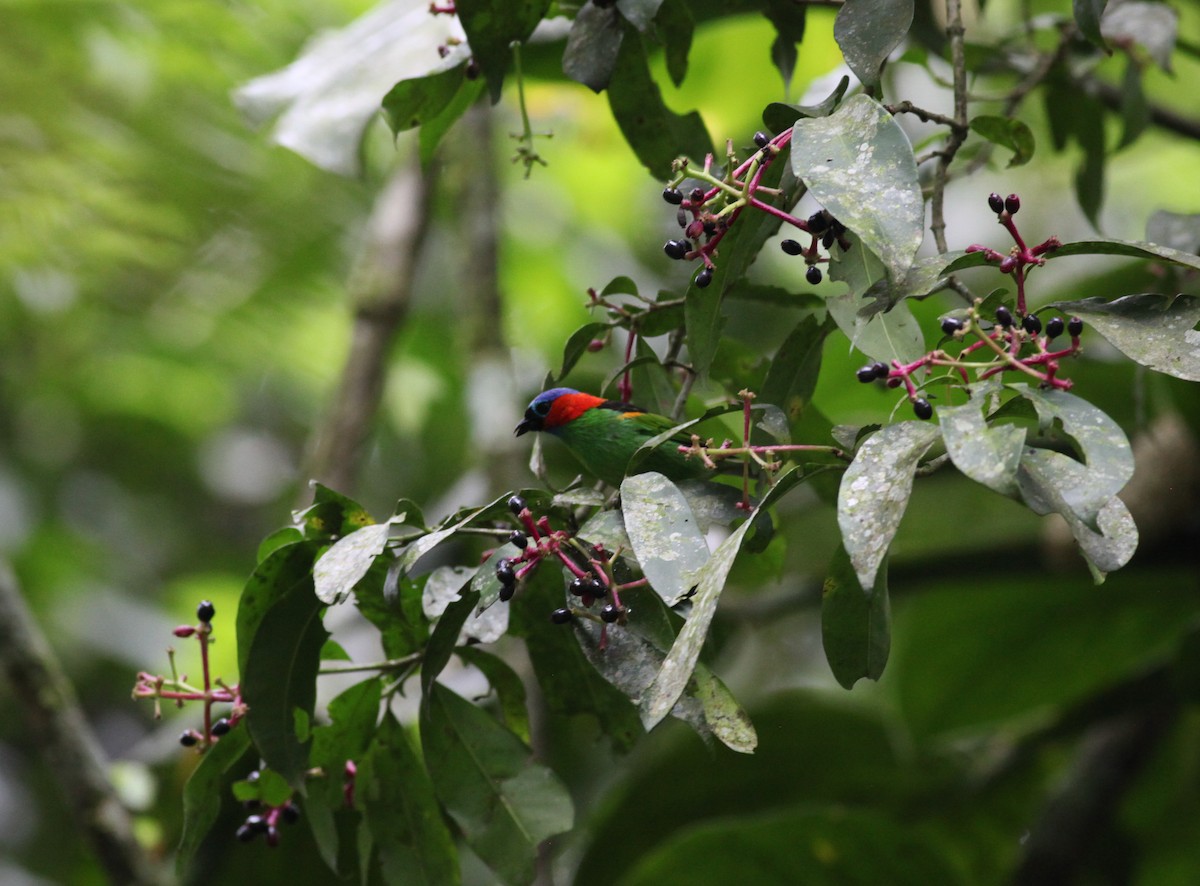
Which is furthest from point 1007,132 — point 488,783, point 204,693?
point 204,693

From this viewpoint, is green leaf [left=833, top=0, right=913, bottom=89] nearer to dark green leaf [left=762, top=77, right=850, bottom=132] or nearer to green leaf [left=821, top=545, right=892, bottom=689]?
dark green leaf [left=762, top=77, right=850, bottom=132]

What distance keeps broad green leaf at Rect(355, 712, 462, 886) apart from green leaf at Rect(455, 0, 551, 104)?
80 centimetres

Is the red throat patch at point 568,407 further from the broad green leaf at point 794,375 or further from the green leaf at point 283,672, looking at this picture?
the green leaf at point 283,672

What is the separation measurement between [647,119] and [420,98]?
0.31m

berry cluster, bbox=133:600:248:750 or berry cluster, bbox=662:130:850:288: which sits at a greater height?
berry cluster, bbox=662:130:850:288

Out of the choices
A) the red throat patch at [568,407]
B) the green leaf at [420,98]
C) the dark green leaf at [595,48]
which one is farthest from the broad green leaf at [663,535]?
the red throat patch at [568,407]

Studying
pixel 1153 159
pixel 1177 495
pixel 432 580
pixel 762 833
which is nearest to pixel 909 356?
pixel 432 580

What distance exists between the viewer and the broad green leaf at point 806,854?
9.50 ft

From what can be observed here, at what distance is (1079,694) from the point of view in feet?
11.7

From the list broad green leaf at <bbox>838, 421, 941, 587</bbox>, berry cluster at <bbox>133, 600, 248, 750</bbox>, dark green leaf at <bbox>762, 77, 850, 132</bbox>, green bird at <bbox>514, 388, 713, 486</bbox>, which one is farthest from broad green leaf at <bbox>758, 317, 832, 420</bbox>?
berry cluster at <bbox>133, 600, 248, 750</bbox>

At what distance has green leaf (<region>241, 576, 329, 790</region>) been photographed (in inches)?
54.2

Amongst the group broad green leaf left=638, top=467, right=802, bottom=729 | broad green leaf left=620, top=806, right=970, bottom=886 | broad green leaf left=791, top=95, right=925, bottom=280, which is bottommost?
broad green leaf left=620, top=806, right=970, bottom=886

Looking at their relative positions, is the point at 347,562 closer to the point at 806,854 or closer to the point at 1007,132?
the point at 1007,132

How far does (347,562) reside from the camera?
49.7 inches
